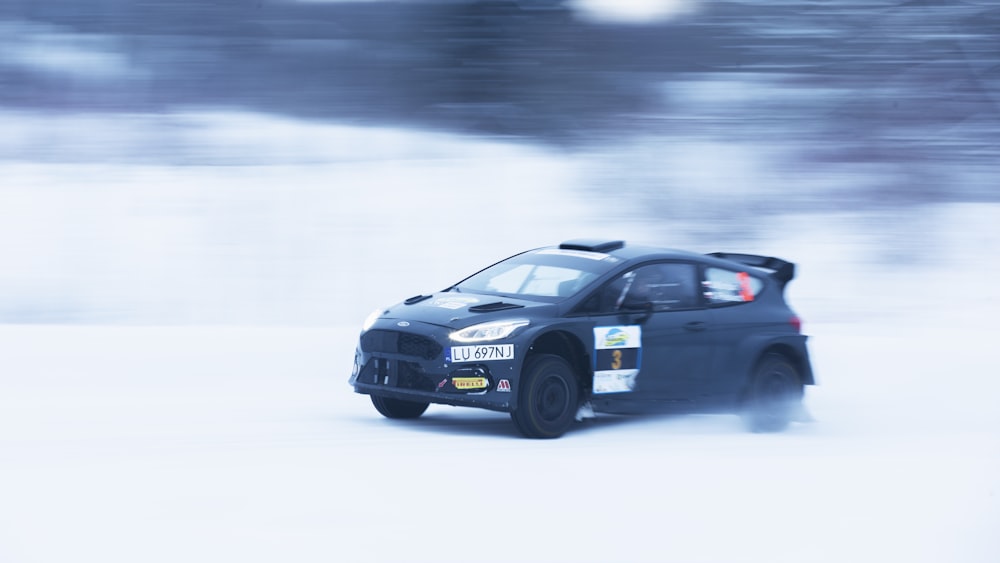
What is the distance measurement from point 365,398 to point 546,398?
2117 millimetres

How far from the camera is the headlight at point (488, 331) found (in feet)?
27.2

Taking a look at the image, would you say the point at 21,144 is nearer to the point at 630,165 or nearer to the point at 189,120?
the point at 189,120

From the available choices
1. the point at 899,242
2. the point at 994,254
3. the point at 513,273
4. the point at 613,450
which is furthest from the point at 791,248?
the point at 613,450

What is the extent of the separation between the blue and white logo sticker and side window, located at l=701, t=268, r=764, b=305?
96 cm

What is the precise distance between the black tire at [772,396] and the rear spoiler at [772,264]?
69 cm

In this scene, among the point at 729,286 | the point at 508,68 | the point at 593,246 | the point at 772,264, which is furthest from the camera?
the point at 508,68

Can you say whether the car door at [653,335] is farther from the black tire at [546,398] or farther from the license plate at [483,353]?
the license plate at [483,353]

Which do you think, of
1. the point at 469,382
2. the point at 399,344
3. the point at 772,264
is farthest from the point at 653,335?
the point at 772,264

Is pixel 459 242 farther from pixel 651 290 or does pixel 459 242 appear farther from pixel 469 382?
pixel 469 382

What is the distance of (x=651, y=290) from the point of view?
9.23 metres

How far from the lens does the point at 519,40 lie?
67.7 feet

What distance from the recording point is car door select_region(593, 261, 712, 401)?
28.7 ft

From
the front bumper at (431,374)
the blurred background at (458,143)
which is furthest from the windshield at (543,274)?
the blurred background at (458,143)

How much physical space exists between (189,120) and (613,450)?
13119mm
